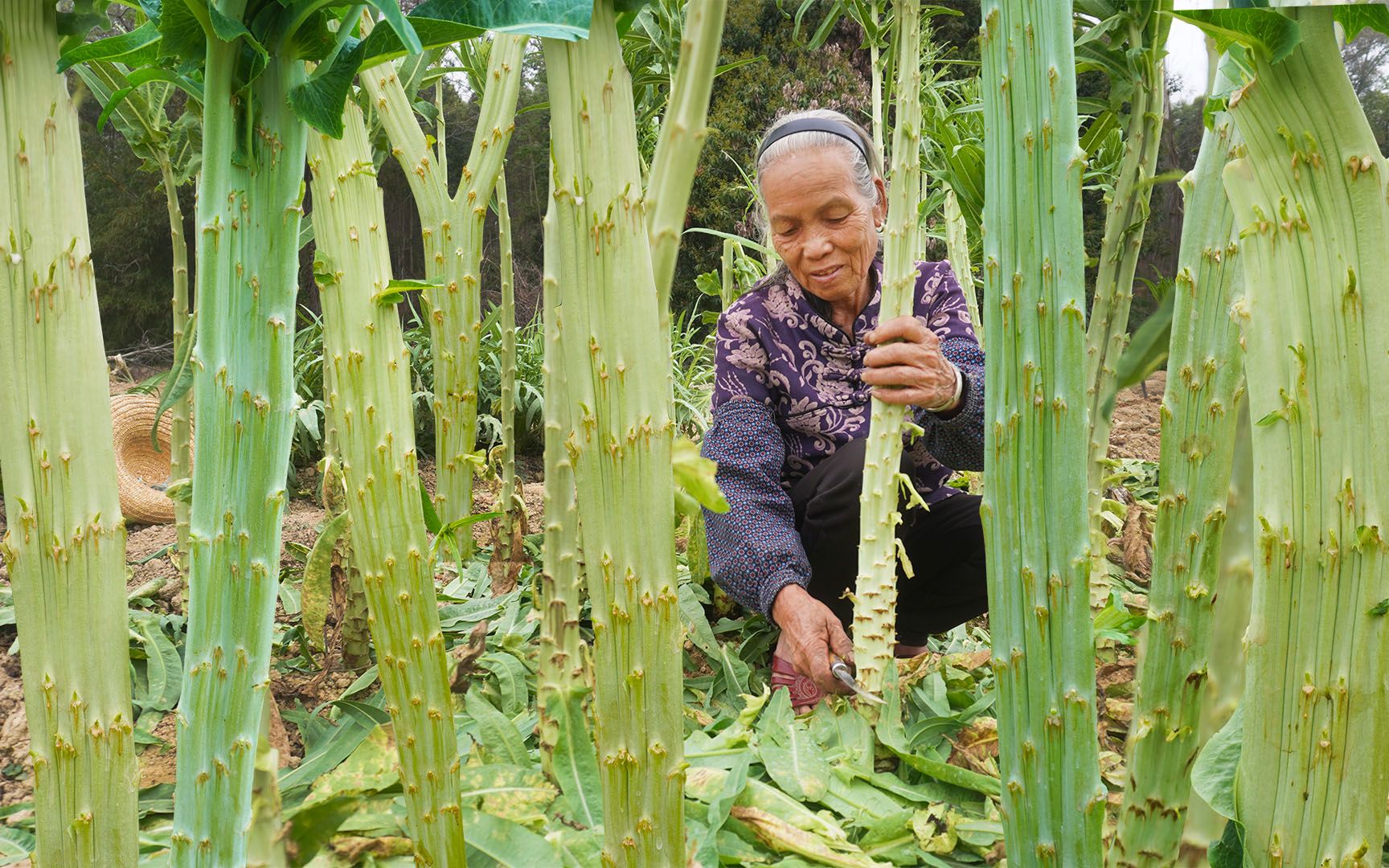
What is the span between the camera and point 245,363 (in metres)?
0.73

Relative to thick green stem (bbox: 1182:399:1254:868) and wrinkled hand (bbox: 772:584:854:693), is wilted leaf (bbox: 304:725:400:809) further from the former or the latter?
thick green stem (bbox: 1182:399:1254:868)

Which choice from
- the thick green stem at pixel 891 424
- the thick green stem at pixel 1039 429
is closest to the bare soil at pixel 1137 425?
the thick green stem at pixel 891 424

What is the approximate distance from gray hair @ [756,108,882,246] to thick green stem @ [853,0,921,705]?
0.97ft

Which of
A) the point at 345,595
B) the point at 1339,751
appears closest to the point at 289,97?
the point at 1339,751

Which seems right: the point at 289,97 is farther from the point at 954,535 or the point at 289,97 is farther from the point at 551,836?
the point at 954,535

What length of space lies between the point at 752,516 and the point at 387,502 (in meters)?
1.09

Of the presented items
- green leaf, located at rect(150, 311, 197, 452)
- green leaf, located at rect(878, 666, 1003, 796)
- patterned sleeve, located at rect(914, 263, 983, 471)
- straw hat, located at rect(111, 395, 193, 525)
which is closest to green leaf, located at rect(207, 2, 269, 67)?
green leaf, located at rect(150, 311, 197, 452)

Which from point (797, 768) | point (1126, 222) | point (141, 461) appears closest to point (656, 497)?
point (797, 768)

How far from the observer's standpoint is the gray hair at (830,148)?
6.15 ft

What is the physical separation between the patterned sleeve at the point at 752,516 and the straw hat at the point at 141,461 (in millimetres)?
2133

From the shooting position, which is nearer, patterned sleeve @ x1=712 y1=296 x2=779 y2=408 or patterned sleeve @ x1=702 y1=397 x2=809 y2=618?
patterned sleeve @ x1=702 y1=397 x2=809 y2=618

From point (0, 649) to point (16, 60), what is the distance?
176cm

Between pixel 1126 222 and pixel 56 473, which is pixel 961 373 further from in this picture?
pixel 56 473

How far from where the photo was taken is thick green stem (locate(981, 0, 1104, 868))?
80cm
